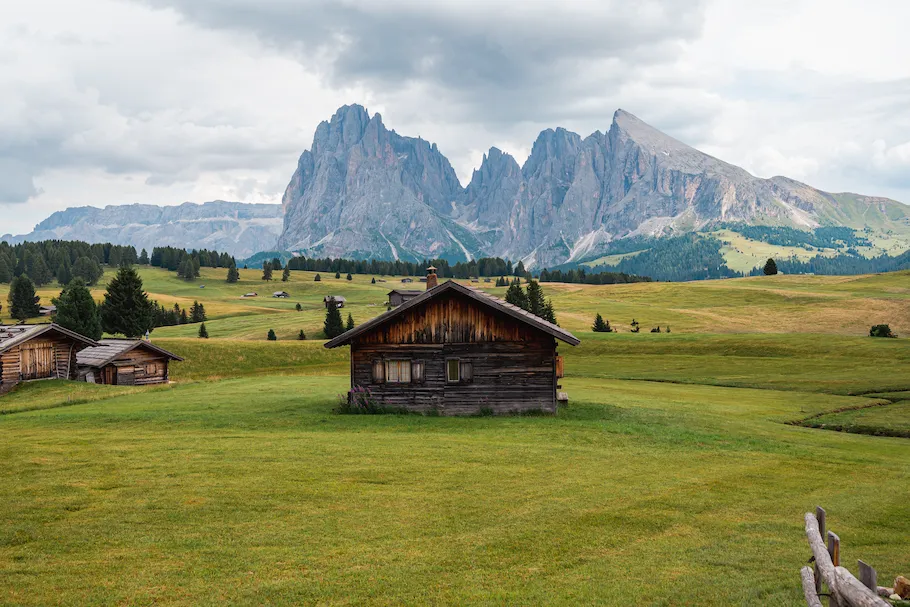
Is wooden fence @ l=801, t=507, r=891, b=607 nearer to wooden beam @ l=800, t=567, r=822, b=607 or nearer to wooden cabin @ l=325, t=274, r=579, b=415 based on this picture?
wooden beam @ l=800, t=567, r=822, b=607

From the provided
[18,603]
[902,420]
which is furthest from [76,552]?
[902,420]

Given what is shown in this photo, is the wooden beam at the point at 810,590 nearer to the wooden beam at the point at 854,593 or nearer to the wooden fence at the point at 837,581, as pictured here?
the wooden fence at the point at 837,581

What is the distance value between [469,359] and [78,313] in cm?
7476

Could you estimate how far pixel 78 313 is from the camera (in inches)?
3531

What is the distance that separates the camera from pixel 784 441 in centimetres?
2867

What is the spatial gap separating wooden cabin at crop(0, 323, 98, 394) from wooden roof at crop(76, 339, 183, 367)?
0.78m

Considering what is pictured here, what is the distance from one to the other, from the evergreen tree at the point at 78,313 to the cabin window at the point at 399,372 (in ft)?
228

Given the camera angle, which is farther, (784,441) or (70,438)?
(784,441)

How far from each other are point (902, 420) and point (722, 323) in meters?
87.3

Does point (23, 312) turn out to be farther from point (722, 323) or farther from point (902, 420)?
point (902, 420)

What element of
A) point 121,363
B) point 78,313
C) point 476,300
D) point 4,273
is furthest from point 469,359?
point 4,273

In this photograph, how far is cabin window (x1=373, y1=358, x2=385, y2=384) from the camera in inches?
1426

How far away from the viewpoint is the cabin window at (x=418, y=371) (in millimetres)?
36031

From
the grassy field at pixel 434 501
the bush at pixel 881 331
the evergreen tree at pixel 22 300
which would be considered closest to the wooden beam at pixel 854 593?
the grassy field at pixel 434 501
